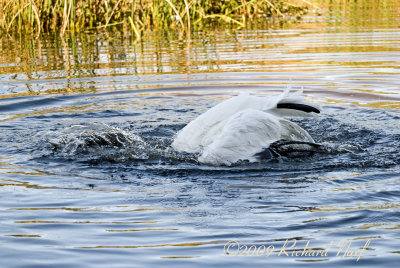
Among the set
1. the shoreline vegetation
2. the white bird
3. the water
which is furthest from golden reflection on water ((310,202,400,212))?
the shoreline vegetation

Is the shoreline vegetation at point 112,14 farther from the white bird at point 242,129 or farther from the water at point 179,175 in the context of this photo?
the white bird at point 242,129

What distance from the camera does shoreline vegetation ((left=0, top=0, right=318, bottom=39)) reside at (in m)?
13.3

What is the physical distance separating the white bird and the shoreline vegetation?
25.9ft

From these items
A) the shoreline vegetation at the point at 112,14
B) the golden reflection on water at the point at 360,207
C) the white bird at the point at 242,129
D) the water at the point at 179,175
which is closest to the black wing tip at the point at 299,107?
the white bird at the point at 242,129

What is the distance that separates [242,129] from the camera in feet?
14.5

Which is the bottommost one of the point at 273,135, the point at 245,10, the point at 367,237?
the point at 367,237

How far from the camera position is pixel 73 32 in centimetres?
1427

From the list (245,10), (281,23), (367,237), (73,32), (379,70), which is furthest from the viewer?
(245,10)

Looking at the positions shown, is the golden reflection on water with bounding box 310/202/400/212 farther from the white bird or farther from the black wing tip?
the black wing tip

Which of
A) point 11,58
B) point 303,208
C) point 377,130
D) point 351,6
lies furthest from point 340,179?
point 351,6

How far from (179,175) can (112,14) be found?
9995 mm

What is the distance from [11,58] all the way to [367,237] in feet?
29.4

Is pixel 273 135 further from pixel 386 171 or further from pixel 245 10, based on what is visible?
pixel 245 10

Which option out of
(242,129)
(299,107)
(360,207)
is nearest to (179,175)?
(242,129)
